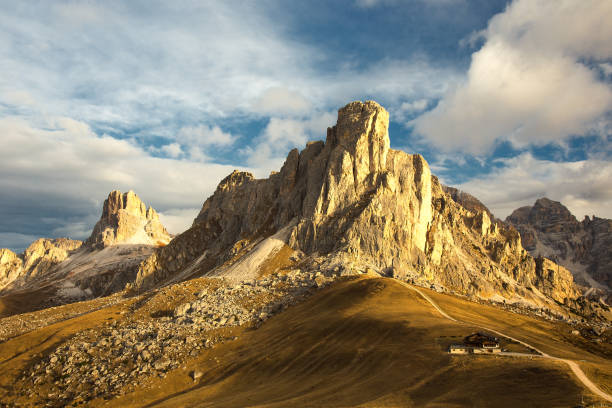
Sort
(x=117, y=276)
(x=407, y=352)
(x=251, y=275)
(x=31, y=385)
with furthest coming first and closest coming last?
1. (x=117, y=276)
2. (x=251, y=275)
3. (x=31, y=385)
4. (x=407, y=352)

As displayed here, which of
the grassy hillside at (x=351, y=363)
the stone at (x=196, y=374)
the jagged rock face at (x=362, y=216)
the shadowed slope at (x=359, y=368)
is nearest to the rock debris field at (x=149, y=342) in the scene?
the stone at (x=196, y=374)

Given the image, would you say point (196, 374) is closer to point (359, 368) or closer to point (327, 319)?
point (327, 319)

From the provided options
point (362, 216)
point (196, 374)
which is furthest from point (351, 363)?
point (362, 216)

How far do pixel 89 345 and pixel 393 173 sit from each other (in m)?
86.6

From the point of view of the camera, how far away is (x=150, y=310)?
8019 centimetres

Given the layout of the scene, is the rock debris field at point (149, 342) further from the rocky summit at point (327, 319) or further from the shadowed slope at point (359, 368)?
the shadowed slope at point (359, 368)

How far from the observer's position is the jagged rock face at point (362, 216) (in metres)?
105

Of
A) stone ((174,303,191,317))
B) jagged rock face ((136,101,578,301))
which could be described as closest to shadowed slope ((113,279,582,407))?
stone ((174,303,191,317))

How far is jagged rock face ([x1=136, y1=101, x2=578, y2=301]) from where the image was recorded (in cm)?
10525

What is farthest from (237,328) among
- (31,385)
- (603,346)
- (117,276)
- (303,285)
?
(117,276)

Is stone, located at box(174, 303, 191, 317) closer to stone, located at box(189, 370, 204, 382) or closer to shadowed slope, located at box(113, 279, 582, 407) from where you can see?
shadowed slope, located at box(113, 279, 582, 407)

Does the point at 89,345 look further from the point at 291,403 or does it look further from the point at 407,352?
the point at 407,352

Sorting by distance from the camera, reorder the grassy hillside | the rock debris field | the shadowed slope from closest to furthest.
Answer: the shadowed slope → the grassy hillside → the rock debris field

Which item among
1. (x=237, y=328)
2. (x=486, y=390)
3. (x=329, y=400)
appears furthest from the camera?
(x=237, y=328)
